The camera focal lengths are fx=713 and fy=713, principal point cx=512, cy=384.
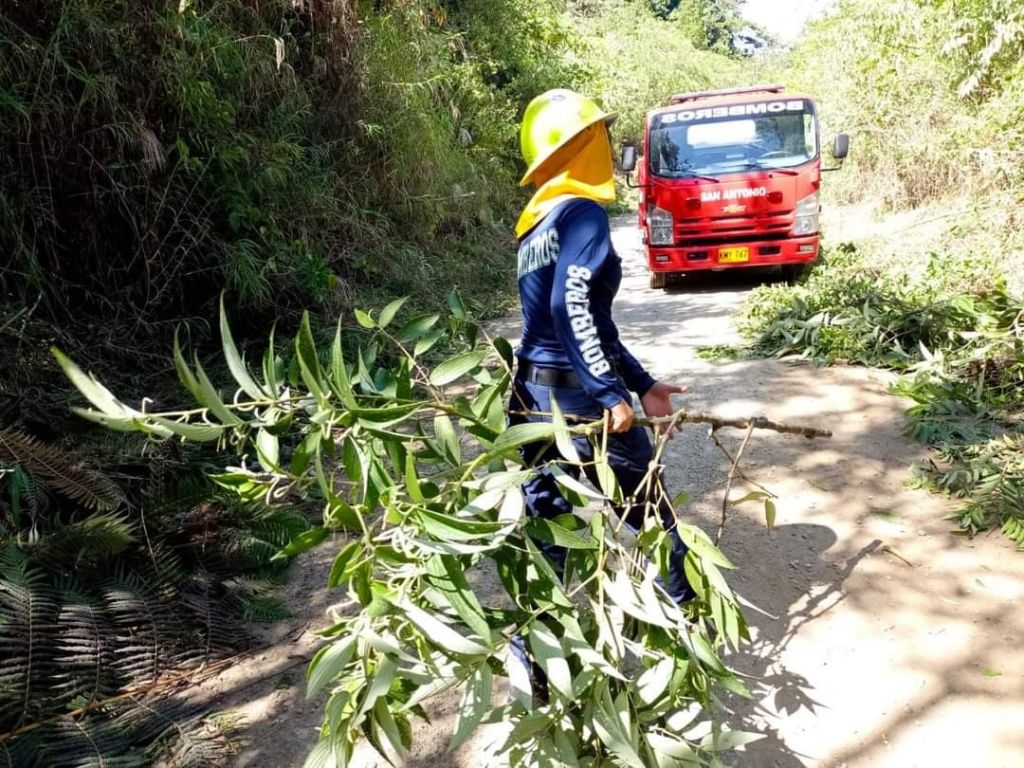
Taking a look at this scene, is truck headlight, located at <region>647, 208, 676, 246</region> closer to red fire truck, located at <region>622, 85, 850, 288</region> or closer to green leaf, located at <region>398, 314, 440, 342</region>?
red fire truck, located at <region>622, 85, 850, 288</region>

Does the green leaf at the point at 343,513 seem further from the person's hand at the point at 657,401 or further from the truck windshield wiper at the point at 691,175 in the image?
the truck windshield wiper at the point at 691,175

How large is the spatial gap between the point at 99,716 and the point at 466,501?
175 cm

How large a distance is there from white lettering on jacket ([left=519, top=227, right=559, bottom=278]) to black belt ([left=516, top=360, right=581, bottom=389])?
32 cm

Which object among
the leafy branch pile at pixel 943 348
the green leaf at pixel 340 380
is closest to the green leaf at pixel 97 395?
the green leaf at pixel 340 380

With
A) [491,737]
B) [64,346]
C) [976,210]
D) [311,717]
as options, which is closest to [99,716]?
[311,717]

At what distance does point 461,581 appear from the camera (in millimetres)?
1437

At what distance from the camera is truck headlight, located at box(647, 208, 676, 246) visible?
8125 millimetres

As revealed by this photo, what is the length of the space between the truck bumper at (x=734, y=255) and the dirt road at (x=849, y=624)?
3.73 m

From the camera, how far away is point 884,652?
8.49ft

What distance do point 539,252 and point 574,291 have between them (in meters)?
0.23

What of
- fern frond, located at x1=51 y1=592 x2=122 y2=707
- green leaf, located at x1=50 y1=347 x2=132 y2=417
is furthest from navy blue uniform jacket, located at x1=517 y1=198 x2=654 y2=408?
fern frond, located at x1=51 y1=592 x2=122 y2=707

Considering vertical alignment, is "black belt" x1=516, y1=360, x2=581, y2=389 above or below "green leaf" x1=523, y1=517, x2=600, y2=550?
above

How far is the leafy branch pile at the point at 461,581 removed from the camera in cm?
141

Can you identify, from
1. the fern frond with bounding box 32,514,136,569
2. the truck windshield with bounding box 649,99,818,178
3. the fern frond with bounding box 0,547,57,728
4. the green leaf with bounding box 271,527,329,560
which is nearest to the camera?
the green leaf with bounding box 271,527,329,560
